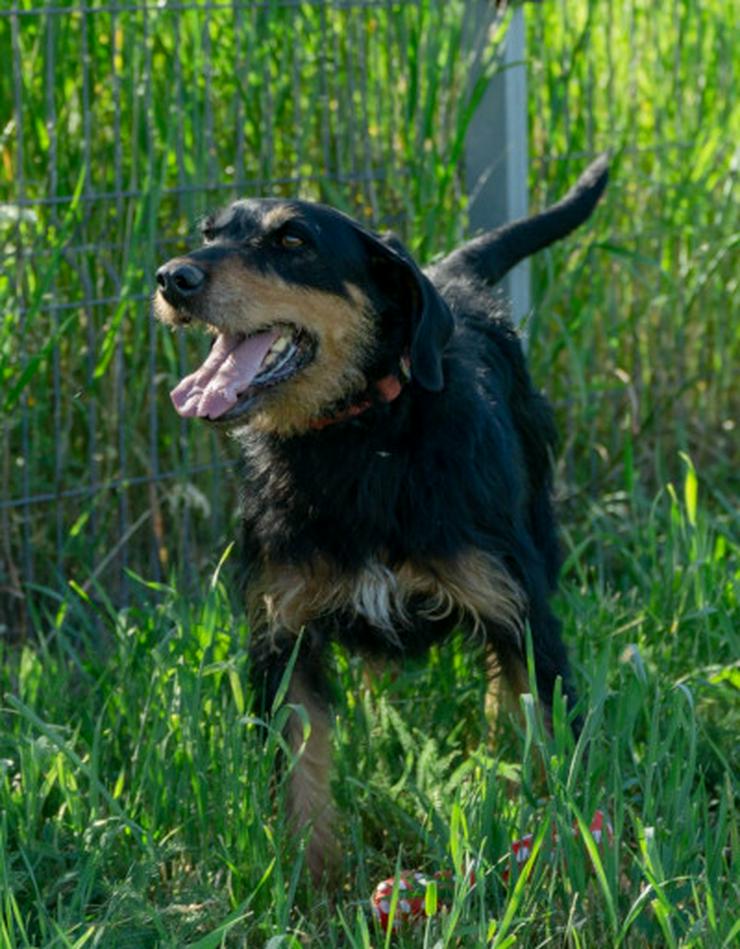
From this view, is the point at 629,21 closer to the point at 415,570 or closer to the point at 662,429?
the point at 662,429

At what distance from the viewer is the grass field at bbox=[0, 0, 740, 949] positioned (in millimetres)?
3107

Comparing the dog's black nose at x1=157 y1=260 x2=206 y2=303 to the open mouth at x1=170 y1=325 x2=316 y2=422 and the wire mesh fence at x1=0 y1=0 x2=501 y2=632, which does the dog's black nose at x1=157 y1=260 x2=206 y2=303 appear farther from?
the wire mesh fence at x1=0 y1=0 x2=501 y2=632

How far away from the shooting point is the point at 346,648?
383 centimetres

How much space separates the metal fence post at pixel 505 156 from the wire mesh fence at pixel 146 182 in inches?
3.8

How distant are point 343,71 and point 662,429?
5.74 feet

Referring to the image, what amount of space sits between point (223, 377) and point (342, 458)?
31cm

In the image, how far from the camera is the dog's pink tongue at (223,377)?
354cm

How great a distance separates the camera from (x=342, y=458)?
145 inches

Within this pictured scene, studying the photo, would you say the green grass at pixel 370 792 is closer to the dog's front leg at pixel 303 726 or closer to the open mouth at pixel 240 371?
the dog's front leg at pixel 303 726

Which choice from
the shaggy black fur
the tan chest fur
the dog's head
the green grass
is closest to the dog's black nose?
the dog's head

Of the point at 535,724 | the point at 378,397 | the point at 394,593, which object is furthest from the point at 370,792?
the point at 378,397

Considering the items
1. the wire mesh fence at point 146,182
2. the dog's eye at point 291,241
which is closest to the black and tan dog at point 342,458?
the dog's eye at point 291,241

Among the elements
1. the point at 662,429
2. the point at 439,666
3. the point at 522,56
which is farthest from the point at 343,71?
Result: the point at 439,666

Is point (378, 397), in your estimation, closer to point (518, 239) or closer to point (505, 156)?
point (518, 239)
